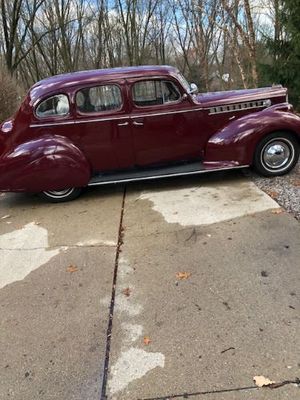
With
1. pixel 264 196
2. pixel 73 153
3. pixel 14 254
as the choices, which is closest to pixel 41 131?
pixel 73 153

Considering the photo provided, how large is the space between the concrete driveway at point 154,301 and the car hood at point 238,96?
141 cm

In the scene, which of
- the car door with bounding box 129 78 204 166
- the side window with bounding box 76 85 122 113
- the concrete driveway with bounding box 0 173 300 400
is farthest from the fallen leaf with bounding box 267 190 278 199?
the side window with bounding box 76 85 122 113

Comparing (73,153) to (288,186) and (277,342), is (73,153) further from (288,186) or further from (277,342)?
(277,342)

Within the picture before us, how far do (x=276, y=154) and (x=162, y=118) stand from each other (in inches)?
68.5

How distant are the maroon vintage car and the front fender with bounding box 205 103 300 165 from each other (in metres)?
0.01

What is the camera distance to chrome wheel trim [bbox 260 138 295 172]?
6.32 m

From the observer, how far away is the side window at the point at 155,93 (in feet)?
20.6

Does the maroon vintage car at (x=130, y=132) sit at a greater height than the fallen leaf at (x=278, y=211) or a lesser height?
greater

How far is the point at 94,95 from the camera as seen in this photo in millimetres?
6219

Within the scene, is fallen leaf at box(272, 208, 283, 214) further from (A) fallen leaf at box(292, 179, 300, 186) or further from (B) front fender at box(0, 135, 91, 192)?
(B) front fender at box(0, 135, 91, 192)

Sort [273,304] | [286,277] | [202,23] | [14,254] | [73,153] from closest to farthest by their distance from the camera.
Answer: [273,304] < [286,277] < [14,254] < [73,153] < [202,23]

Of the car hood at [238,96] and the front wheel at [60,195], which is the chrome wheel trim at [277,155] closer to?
the car hood at [238,96]

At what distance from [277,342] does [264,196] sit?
2970 millimetres

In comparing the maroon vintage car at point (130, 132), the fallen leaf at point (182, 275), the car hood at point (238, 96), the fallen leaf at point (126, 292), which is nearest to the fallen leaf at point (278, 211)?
the maroon vintage car at point (130, 132)
